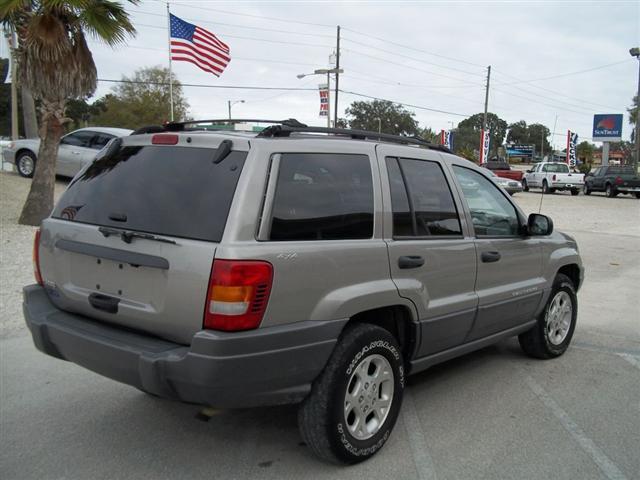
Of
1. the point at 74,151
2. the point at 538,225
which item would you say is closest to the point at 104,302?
the point at 538,225

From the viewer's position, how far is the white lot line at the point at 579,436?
10.5 ft

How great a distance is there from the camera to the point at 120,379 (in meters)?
2.94

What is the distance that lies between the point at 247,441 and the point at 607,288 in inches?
263

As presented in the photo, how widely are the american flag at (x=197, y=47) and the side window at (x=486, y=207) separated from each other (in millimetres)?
15900

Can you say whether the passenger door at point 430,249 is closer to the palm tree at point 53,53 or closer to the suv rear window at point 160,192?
the suv rear window at point 160,192

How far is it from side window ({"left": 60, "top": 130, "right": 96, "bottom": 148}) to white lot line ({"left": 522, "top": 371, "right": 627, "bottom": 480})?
13.3 metres

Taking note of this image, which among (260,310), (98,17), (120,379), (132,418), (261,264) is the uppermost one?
(98,17)

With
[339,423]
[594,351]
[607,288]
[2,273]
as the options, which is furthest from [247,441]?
[607,288]

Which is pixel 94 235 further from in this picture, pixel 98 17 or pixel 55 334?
pixel 98 17

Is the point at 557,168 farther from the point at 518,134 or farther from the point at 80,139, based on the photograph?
the point at 518,134

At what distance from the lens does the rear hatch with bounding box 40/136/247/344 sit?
2.79 m

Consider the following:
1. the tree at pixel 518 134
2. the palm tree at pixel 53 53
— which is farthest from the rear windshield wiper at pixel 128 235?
the tree at pixel 518 134

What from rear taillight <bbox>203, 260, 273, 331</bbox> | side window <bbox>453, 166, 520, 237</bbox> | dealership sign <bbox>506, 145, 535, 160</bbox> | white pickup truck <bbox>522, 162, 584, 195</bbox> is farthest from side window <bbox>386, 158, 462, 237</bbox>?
dealership sign <bbox>506, 145, 535, 160</bbox>

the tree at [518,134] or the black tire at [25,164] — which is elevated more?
the tree at [518,134]
